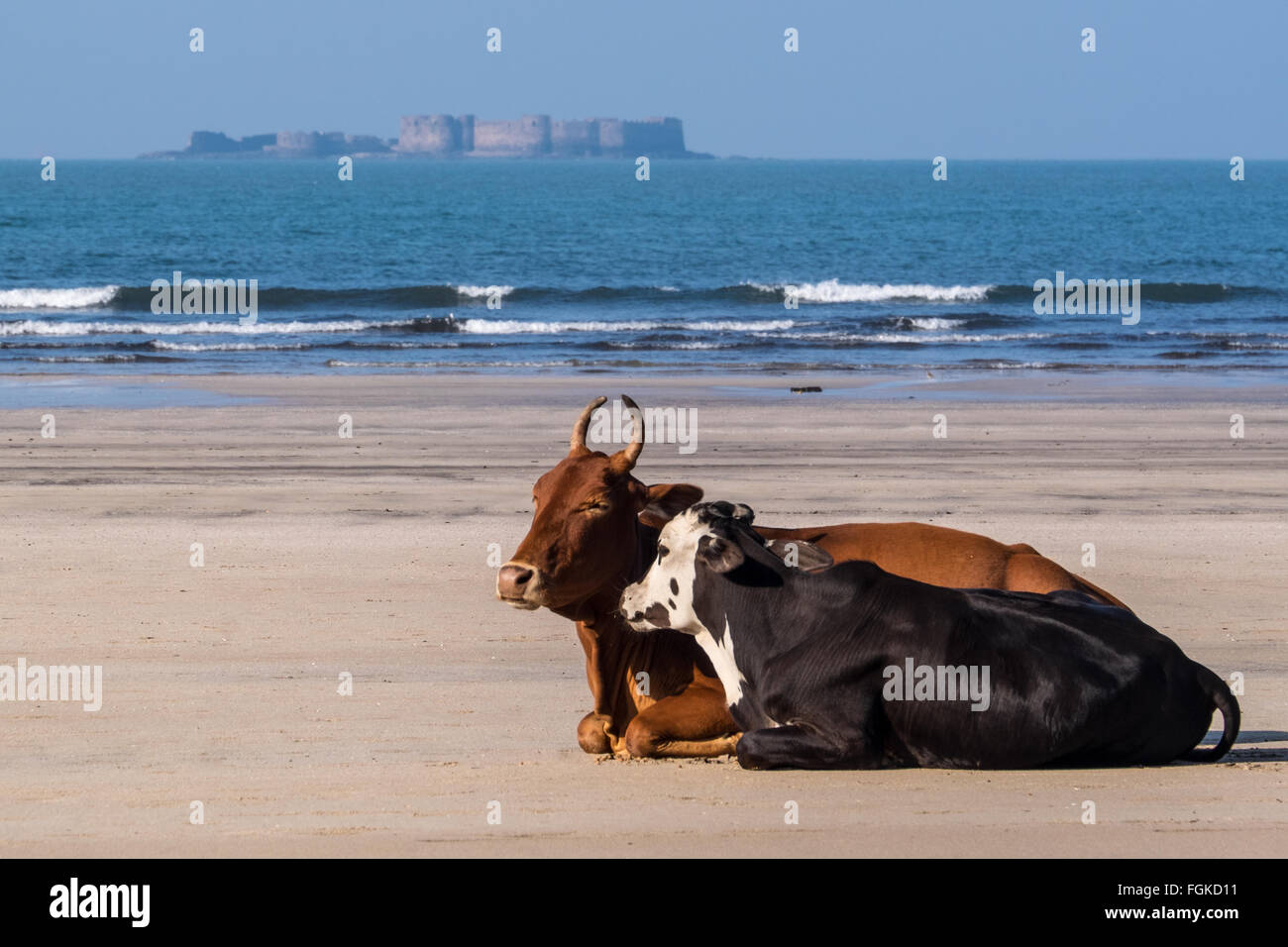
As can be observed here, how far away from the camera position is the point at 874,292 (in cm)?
5512

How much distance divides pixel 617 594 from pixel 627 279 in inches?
2085

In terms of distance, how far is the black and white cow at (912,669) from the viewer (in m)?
6.40

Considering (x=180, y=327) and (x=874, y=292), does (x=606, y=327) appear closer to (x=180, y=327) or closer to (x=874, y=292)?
(x=180, y=327)

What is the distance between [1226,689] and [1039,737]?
2.74 feet

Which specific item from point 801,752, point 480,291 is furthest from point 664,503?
point 480,291

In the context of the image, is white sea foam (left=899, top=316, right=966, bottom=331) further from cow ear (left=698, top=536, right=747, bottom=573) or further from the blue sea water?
cow ear (left=698, top=536, right=747, bottom=573)

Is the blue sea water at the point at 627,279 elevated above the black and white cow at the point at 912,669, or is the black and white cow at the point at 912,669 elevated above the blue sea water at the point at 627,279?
the blue sea water at the point at 627,279

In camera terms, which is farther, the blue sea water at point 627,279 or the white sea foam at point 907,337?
the white sea foam at point 907,337

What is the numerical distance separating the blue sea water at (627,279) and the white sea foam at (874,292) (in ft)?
0.59

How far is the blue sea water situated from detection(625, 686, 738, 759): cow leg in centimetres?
2403

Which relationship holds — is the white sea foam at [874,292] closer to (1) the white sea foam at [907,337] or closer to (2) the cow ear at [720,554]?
(1) the white sea foam at [907,337]

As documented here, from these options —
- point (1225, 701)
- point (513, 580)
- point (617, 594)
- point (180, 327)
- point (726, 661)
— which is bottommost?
point (1225, 701)

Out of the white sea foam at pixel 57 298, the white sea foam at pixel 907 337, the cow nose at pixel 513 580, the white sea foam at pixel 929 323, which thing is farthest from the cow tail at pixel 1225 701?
the white sea foam at pixel 57 298

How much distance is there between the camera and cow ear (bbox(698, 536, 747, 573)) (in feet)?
21.6
